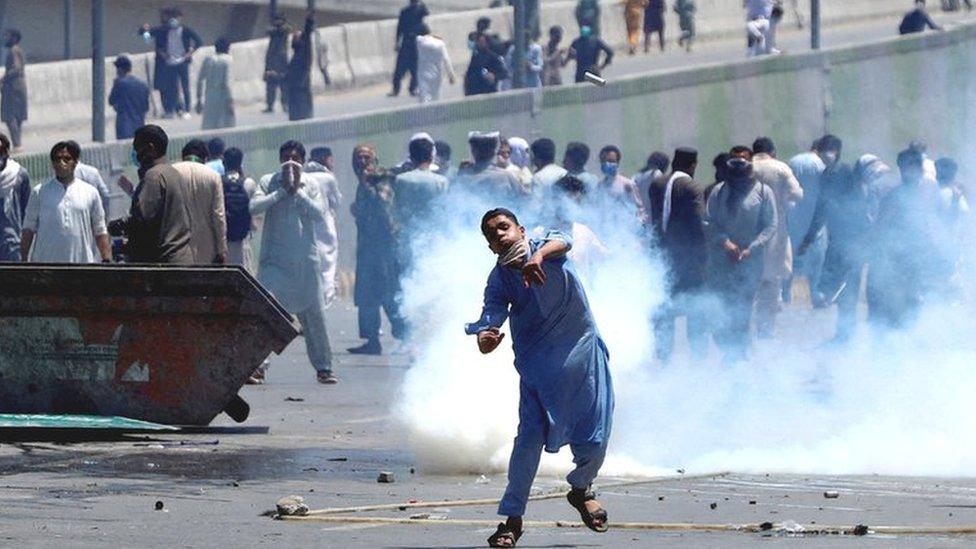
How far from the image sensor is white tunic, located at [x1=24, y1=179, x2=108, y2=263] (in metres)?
14.5

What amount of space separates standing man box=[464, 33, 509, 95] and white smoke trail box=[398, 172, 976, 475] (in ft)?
50.6

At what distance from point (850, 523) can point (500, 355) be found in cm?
264

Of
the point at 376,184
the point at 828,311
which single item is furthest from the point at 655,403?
the point at 828,311

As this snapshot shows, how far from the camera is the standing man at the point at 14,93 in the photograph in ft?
98.2

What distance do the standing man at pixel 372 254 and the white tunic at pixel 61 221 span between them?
182 inches

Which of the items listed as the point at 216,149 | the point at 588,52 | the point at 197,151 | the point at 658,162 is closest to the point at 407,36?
the point at 588,52

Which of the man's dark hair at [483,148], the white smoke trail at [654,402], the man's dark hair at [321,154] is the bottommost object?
the white smoke trail at [654,402]

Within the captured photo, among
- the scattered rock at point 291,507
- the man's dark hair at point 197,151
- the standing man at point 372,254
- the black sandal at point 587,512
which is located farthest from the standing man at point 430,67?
the black sandal at point 587,512

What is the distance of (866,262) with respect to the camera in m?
18.4

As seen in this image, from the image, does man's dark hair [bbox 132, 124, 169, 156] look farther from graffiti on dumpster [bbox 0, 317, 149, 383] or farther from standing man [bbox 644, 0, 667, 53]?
standing man [bbox 644, 0, 667, 53]

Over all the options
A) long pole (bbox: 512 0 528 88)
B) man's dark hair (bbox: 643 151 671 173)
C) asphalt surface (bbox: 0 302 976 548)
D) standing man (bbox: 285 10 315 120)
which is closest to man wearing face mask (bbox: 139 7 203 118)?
standing man (bbox: 285 10 315 120)

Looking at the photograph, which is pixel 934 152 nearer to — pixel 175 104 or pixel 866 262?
pixel 175 104

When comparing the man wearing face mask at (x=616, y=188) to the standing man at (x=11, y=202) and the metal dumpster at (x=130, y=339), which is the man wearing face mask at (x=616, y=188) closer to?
the standing man at (x=11, y=202)

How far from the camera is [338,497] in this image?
10.5m
